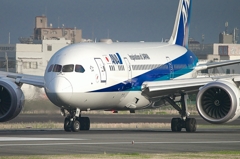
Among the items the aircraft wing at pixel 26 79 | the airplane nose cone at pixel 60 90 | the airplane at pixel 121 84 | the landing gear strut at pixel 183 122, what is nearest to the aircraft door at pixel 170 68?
the airplane at pixel 121 84

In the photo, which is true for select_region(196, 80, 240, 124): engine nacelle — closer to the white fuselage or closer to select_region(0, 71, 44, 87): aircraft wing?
the white fuselage

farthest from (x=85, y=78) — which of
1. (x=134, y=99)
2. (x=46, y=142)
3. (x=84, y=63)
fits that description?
(x=46, y=142)

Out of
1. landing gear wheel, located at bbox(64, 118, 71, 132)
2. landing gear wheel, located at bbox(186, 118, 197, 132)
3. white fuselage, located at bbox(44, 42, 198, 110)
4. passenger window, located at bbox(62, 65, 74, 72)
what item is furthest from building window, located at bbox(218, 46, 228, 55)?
passenger window, located at bbox(62, 65, 74, 72)

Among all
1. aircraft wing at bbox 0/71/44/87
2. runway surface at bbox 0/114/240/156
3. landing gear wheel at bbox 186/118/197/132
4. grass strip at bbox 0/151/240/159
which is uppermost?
aircraft wing at bbox 0/71/44/87

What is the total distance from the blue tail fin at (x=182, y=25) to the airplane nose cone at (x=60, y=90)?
1390 centimetres

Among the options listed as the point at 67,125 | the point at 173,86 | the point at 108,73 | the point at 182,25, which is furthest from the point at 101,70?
the point at 182,25

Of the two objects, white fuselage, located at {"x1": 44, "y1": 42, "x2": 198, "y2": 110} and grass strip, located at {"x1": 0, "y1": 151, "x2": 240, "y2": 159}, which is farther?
white fuselage, located at {"x1": 44, "y1": 42, "x2": 198, "y2": 110}

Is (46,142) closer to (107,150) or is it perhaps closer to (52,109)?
(107,150)

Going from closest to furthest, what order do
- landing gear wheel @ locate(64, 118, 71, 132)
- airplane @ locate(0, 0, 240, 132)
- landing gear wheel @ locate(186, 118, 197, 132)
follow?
airplane @ locate(0, 0, 240, 132) → landing gear wheel @ locate(64, 118, 71, 132) → landing gear wheel @ locate(186, 118, 197, 132)

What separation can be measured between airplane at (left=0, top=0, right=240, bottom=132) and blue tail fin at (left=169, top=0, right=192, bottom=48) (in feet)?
10.7

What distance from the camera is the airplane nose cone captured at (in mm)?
38938

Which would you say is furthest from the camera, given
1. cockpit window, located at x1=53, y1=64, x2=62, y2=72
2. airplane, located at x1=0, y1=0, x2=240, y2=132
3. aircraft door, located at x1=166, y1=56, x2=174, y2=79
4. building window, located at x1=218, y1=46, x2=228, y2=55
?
building window, located at x1=218, y1=46, x2=228, y2=55

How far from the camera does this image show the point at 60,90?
3894cm

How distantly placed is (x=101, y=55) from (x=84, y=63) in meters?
1.77
